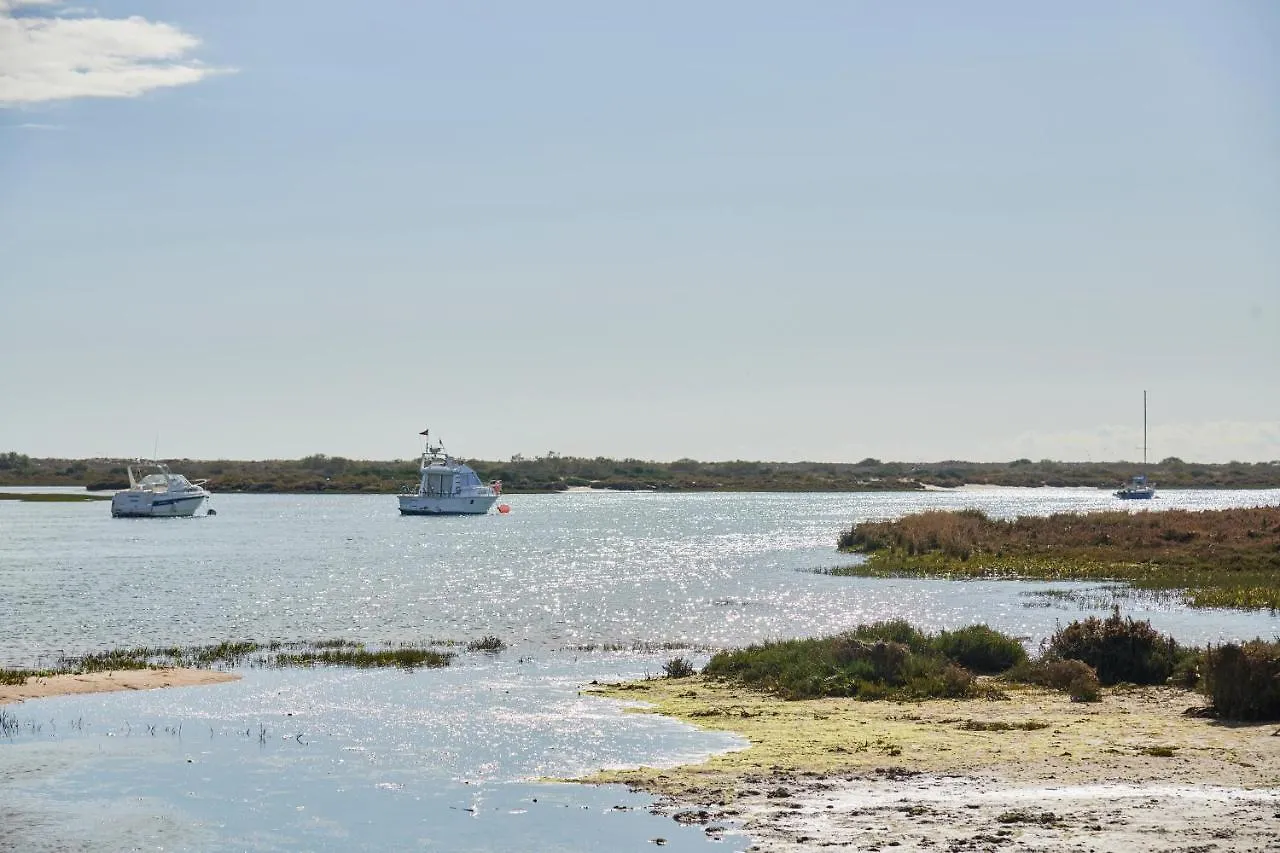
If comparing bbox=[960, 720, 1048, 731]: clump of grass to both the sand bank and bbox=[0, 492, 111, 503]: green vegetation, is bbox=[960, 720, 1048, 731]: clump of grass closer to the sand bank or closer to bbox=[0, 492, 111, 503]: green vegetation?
the sand bank

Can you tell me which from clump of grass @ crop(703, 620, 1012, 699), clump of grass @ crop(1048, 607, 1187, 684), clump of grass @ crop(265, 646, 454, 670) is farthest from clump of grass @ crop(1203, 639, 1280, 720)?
clump of grass @ crop(265, 646, 454, 670)

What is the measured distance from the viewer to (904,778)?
1833 cm

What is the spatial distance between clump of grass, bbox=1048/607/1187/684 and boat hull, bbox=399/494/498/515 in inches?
4124

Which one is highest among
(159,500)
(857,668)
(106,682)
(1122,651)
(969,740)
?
(159,500)

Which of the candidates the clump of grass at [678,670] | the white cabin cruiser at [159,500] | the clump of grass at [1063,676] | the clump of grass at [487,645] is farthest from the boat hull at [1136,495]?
the clump of grass at [678,670]

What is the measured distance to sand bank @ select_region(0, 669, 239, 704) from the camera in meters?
27.7

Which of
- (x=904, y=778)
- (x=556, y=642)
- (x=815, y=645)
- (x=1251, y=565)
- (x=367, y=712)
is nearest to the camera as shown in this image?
(x=904, y=778)

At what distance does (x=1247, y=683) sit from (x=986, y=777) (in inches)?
246

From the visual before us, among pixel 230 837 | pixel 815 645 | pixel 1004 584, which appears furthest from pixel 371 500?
pixel 230 837

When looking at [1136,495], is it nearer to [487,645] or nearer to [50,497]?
[50,497]

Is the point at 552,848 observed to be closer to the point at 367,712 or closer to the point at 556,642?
the point at 367,712

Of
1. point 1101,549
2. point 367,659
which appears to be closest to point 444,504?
point 1101,549

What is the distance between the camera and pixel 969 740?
825 inches

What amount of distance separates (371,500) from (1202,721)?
173469mm
